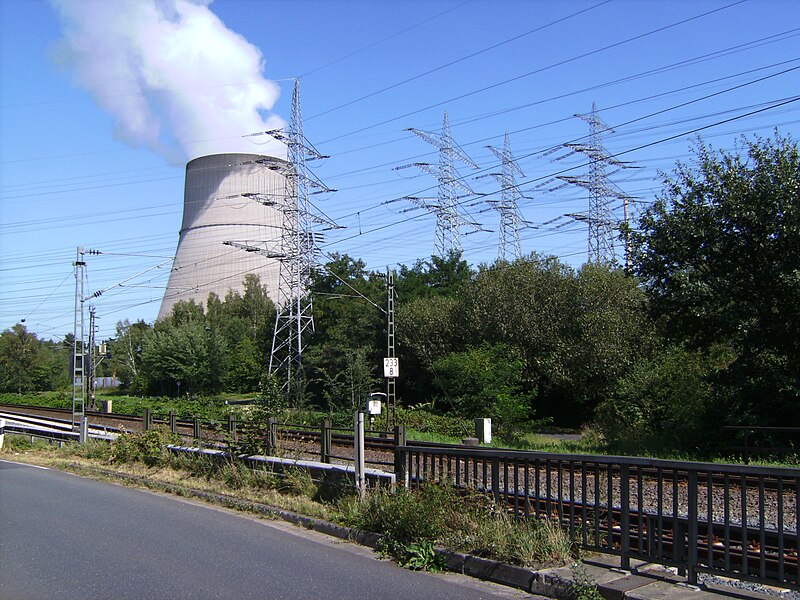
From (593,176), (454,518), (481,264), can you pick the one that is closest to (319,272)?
(481,264)

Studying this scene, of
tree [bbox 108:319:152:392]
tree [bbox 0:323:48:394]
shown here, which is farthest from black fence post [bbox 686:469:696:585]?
tree [bbox 0:323:48:394]

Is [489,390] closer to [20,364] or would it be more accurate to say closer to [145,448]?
[145,448]

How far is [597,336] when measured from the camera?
36.7 metres

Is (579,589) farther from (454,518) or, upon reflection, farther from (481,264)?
(481,264)

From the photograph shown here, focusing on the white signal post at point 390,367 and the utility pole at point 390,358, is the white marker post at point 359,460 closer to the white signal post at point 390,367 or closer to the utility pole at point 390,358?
the utility pole at point 390,358

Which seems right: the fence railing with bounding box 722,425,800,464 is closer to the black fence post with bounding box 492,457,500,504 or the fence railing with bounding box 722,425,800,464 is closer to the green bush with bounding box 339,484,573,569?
the black fence post with bounding box 492,457,500,504

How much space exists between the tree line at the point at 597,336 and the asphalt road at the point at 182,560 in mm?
5589

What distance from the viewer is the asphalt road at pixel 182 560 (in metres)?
6.87

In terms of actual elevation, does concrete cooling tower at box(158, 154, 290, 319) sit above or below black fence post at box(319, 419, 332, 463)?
above

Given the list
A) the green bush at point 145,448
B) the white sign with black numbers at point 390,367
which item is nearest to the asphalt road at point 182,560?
the green bush at point 145,448

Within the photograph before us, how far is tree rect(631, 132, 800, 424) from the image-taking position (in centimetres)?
1756

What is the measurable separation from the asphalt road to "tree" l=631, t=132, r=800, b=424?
42.6 feet

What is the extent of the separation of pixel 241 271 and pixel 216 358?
21.1 metres

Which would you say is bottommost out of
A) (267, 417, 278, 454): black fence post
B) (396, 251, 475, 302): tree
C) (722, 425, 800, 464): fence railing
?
(722, 425, 800, 464): fence railing
